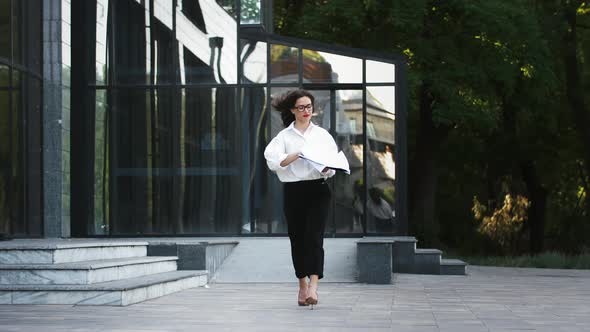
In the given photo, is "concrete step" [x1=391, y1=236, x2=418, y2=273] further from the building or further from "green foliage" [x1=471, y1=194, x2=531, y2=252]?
"green foliage" [x1=471, y1=194, x2=531, y2=252]

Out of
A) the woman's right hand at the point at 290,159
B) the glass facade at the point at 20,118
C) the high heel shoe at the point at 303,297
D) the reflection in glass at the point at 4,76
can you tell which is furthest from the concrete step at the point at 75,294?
the reflection in glass at the point at 4,76

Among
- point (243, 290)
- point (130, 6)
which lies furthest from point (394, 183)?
point (243, 290)

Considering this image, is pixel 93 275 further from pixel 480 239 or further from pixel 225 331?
pixel 480 239

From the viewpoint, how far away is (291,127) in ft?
31.1

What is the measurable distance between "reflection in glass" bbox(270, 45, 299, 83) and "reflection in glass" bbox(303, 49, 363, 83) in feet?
0.57

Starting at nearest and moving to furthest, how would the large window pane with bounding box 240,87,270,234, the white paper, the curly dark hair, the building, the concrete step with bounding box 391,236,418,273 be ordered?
the white paper, the curly dark hair, the concrete step with bounding box 391,236,418,273, the building, the large window pane with bounding box 240,87,270,234

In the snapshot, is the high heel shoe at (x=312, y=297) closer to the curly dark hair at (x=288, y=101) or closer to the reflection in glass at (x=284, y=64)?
the curly dark hair at (x=288, y=101)

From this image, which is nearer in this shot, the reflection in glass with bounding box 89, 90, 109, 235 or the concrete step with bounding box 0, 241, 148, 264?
the concrete step with bounding box 0, 241, 148, 264

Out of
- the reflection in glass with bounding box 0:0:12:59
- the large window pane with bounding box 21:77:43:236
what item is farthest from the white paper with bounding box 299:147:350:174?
the large window pane with bounding box 21:77:43:236

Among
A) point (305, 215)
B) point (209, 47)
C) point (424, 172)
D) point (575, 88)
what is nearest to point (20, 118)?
point (209, 47)

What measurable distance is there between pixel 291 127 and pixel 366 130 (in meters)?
9.83

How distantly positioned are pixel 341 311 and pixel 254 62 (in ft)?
36.1

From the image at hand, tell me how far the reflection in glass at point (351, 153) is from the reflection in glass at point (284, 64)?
86cm

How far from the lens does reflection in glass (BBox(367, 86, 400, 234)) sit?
1912cm
